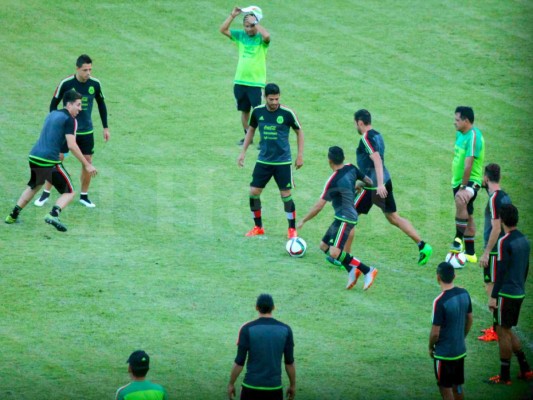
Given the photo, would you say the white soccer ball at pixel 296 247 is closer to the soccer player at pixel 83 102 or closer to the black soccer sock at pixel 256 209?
the black soccer sock at pixel 256 209

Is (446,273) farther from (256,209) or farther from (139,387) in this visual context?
(256,209)

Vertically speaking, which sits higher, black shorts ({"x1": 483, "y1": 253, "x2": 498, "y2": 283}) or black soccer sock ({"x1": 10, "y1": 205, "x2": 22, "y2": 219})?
black shorts ({"x1": 483, "y1": 253, "x2": 498, "y2": 283})

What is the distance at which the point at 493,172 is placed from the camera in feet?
44.9

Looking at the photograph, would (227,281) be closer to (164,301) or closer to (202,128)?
(164,301)

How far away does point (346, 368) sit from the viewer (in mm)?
12641

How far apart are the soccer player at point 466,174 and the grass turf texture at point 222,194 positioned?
580 mm

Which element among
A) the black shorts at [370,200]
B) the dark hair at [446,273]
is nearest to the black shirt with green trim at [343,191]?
the black shorts at [370,200]

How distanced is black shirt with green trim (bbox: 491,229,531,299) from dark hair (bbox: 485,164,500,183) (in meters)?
1.40

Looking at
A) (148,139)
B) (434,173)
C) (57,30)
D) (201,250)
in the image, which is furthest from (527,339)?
(57,30)

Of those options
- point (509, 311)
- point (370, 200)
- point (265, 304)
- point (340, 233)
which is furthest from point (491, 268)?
point (265, 304)

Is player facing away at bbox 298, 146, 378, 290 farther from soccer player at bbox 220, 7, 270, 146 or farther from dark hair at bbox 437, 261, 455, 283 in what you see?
soccer player at bbox 220, 7, 270, 146

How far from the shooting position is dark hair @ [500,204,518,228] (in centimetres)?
1240

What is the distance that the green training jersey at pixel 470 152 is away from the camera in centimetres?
1617

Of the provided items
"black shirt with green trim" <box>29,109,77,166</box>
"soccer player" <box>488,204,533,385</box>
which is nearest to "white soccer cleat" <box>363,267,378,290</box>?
"soccer player" <box>488,204,533,385</box>
